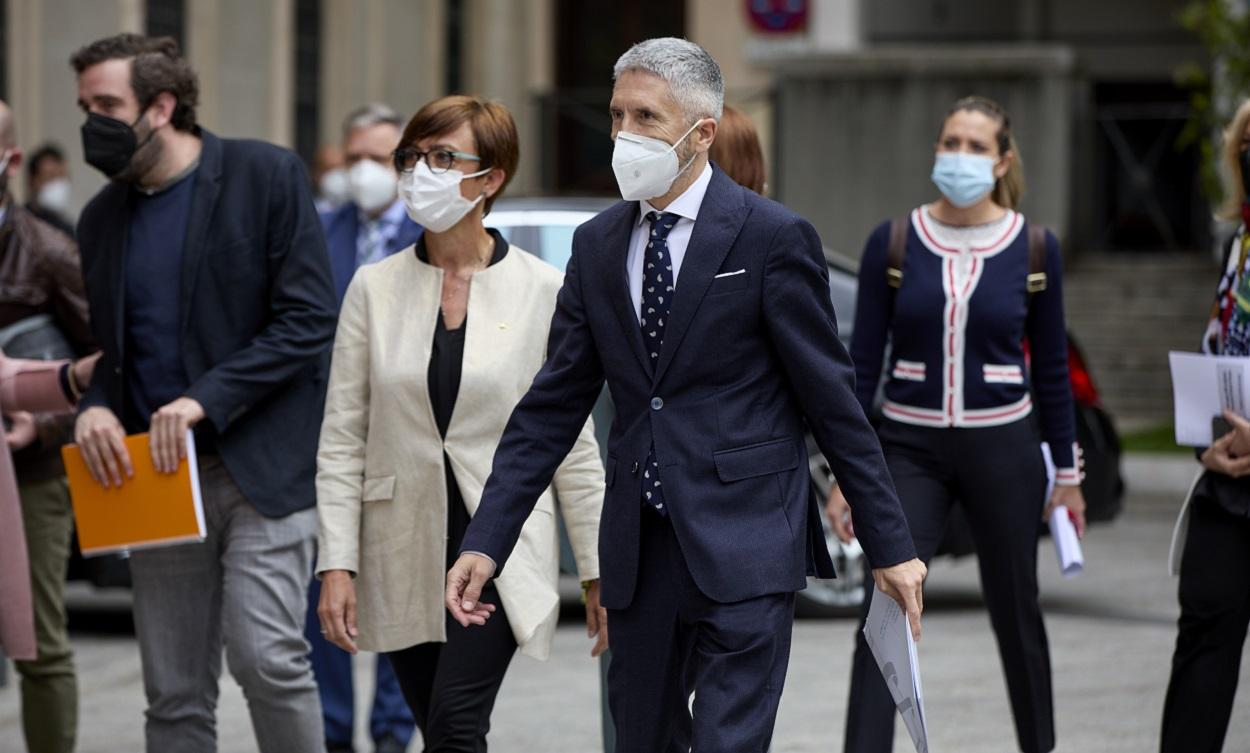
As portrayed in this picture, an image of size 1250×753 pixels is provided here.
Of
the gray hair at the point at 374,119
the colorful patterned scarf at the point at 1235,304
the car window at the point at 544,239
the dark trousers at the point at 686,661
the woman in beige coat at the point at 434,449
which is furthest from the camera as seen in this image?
the car window at the point at 544,239

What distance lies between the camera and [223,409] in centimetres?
508

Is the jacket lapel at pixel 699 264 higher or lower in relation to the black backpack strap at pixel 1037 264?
higher

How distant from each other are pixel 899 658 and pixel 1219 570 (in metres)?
1.44

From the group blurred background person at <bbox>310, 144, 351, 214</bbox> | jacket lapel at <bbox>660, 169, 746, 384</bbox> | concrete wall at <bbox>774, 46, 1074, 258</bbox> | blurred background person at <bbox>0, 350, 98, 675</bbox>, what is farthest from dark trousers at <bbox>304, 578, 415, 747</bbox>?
A: concrete wall at <bbox>774, 46, 1074, 258</bbox>

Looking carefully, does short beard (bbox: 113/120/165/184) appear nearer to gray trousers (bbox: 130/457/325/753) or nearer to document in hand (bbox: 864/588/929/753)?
gray trousers (bbox: 130/457/325/753)

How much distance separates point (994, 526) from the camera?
19.2 ft

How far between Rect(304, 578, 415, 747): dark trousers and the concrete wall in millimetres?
11966

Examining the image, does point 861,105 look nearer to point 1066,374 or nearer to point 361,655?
point 361,655

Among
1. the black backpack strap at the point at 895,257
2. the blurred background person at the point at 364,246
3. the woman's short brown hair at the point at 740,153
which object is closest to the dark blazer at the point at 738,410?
the woman's short brown hair at the point at 740,153

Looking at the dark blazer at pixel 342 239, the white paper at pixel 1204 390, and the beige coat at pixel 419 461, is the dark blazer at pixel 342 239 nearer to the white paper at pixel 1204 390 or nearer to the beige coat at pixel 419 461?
the beige coat at pixel 419 461

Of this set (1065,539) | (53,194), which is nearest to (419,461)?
(1065,539)

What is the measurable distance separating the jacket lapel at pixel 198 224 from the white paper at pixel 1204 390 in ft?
7.93

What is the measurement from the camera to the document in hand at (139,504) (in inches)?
199

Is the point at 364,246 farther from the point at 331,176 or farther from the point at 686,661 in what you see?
the point at 331,176
